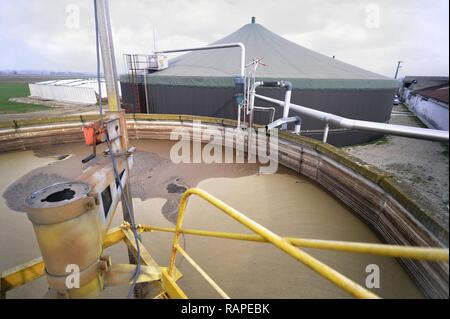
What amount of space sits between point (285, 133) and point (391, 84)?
7457mm

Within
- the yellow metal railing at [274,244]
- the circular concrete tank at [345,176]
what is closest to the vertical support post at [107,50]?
the yellow metal railing at [274,244]

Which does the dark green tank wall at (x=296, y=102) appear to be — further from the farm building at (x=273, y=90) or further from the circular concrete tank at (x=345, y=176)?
the circular concrete tank at (x=345, y=176)

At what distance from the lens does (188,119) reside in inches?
338

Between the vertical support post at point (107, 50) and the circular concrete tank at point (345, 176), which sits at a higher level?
the vertical support post at point (107, 50)

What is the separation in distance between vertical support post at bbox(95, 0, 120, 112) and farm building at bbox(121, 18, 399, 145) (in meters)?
6.61

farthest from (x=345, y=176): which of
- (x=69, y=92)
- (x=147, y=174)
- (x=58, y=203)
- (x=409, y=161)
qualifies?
(x=69, y=92)

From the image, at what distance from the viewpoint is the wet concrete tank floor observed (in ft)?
10.0

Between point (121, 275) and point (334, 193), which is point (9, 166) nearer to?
point (121, 275)

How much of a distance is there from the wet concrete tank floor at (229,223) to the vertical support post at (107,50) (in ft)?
8.00

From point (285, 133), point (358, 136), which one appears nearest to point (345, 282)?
point (285, 133)

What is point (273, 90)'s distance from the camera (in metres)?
8.55

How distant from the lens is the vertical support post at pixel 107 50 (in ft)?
7.80

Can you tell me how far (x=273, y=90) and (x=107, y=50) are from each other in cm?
695
